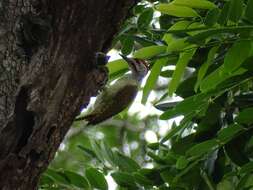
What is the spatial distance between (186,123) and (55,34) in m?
0.48

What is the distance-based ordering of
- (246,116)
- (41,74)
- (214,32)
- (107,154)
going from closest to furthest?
1. (41,74)
2. (214,32)
3. (246,116)
4. (107,154)

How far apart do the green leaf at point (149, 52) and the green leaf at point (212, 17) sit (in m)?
0.15

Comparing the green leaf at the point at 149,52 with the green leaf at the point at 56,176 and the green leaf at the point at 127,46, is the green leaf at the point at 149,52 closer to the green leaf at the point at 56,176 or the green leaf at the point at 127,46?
the green leaf at the point at 127,46

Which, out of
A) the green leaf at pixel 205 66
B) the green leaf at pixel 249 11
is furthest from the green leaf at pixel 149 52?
the green leaf at pixel 249 11

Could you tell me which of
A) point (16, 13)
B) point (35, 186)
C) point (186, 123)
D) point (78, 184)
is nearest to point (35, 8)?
point (16, 13)

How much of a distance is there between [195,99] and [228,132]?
99mm

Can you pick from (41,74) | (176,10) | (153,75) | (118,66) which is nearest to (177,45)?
(176,10)

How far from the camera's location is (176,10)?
4.40 feet

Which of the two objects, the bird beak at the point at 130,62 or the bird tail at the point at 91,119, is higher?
the bird beak at the point at 130,62

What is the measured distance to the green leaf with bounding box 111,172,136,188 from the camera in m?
1.63

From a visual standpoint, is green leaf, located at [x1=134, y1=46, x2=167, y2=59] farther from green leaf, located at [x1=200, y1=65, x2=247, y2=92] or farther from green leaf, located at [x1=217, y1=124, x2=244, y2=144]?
green leaf, located at [x1=217, y1=124, x2=244, y2=144]

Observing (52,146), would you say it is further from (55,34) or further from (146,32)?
(146,32)

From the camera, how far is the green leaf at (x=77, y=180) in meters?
1.62

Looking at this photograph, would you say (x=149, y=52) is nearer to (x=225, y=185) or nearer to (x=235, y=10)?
(x=235, y=10)
